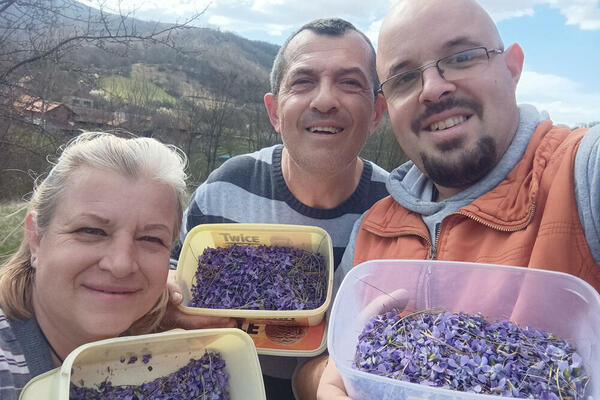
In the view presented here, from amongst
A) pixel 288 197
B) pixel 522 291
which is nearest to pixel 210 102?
pixel 288 197

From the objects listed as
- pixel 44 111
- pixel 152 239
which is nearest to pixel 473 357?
pixel 152 239

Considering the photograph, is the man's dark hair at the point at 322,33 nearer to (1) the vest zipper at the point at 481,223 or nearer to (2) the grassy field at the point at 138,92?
(1) the vest zipper at the point at 481,223

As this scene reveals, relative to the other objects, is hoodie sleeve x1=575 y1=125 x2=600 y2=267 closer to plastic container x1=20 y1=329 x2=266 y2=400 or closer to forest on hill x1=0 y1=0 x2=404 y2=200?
plastic container x1=20 y1=329 x2=266 y2=400

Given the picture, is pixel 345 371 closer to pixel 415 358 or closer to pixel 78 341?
pixel 415 358

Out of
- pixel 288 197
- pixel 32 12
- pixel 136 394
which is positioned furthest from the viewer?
pixel 32 12

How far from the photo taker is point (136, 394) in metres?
1.04

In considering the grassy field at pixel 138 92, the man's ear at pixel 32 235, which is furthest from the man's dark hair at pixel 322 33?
the grassy field at pixel 138 92

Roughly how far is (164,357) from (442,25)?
53.8 inches

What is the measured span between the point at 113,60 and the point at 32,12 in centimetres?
149

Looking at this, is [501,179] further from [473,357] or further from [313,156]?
[313,156]

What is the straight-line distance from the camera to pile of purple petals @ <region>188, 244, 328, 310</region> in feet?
4.91

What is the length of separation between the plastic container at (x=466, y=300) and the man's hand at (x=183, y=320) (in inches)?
20.5

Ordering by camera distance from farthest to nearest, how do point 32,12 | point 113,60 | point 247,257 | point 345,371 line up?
point 113,60 → point 32,12 → point 247,257 → point 345,371

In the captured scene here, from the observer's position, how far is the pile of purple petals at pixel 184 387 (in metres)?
1.02
